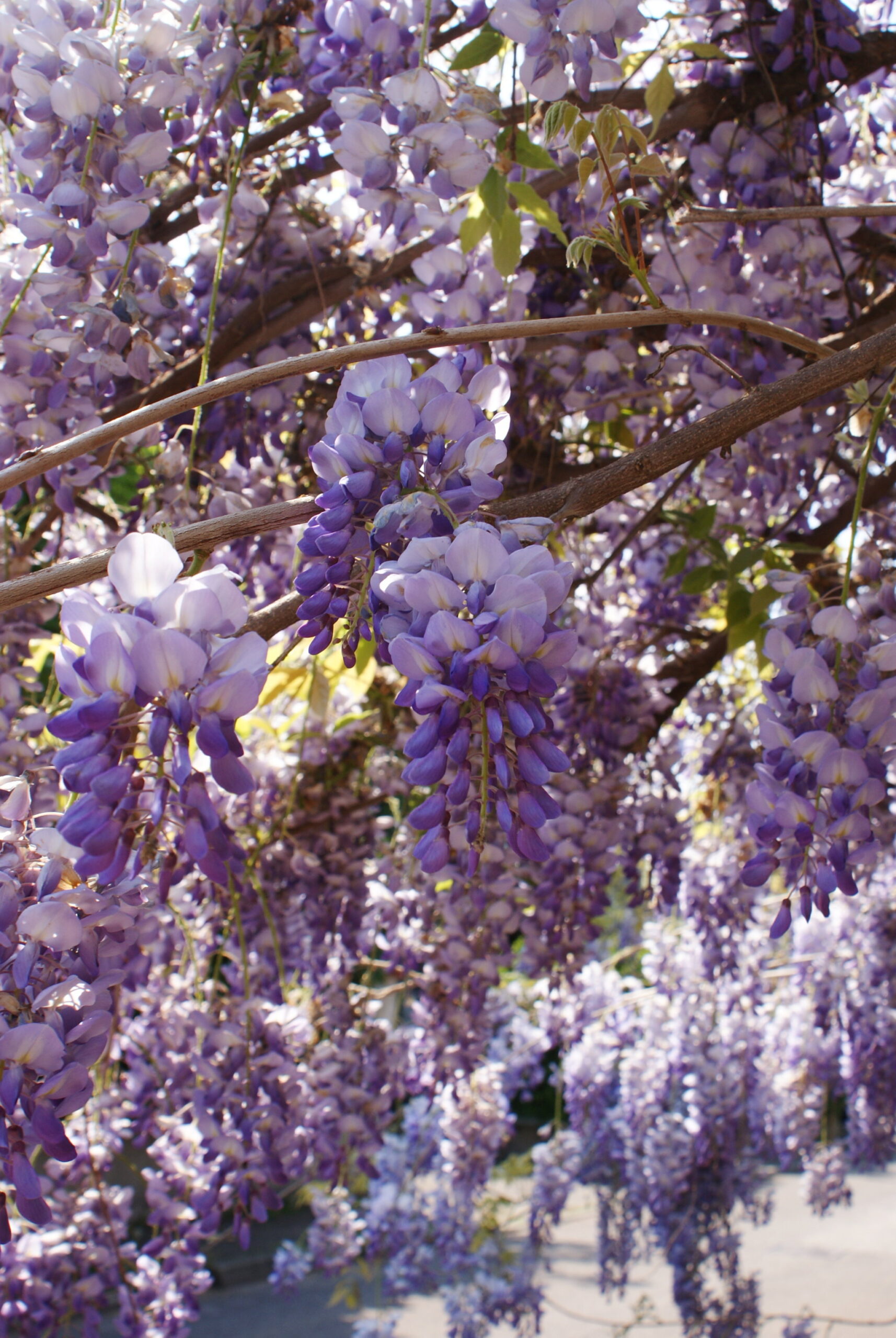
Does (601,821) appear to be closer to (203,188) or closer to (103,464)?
(103,464)

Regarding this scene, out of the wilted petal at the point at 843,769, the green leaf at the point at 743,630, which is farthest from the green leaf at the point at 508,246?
the wilted petal at the point at 843,769

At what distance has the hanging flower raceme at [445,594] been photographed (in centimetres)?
64

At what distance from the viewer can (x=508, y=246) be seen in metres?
1.39

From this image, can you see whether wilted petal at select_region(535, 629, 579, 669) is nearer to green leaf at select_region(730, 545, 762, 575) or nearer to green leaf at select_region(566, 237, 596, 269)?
green leaf at select_region(566, 237, 596, 269)

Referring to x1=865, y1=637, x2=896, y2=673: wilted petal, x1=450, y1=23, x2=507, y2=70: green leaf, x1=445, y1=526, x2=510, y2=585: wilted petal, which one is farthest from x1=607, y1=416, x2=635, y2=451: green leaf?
x1=445, y1=526, x2=510, y2=585: wilted petal

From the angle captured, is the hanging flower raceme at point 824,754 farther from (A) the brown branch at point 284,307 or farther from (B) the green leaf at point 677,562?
(A) the brown branch at point 284,307

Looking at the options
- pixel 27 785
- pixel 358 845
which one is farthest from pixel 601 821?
pixel 27 785

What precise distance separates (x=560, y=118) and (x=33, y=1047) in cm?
90

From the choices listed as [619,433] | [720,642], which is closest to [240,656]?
[619,433]

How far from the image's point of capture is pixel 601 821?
2354 mm

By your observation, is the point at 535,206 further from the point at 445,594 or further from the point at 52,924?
the point at 52,924

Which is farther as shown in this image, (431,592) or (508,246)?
(508,246)

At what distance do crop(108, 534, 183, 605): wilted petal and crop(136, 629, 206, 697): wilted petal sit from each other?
0.04m

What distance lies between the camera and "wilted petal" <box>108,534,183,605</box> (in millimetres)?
616
